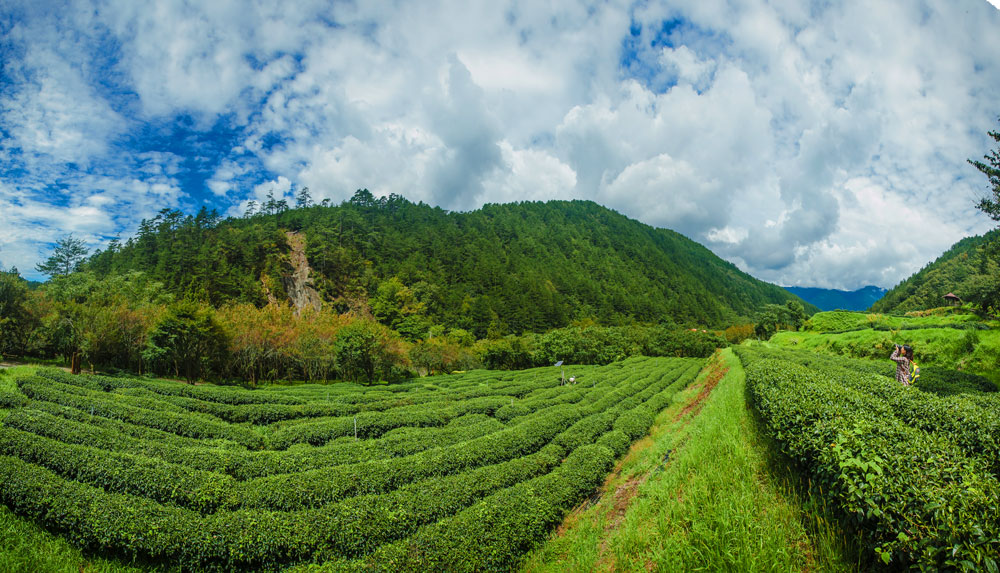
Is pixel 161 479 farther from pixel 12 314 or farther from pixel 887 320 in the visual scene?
pixel 887 320

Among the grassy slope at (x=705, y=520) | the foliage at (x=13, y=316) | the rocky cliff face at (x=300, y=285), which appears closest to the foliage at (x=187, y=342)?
the foliage at (x=13, y=316)

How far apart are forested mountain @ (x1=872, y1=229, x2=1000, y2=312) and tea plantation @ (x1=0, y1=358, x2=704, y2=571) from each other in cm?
1674

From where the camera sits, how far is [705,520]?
22.8 ft

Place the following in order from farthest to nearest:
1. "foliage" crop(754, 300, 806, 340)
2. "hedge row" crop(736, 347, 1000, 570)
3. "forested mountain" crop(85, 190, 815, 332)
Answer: "foliage" crop(754, 300, 806, 340) → "forested mountain" crop(85, 190, 815, 332) → "hedge row" crop(736, 347, 1000, 570)

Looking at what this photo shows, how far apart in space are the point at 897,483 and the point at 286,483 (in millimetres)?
13283

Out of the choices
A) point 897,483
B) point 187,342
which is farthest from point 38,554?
point 187,342

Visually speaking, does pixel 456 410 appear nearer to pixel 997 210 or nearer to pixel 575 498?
pixel 575 498

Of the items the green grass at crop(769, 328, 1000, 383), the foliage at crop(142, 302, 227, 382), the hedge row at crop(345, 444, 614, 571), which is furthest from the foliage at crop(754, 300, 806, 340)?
the foliage at crop(142, 302, 227, 382)

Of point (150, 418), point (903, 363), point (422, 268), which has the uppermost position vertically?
point (422, 268)

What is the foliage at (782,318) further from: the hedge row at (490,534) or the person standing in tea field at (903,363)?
the hedge row at (490,534)

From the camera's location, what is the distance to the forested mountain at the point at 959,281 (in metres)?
16.8

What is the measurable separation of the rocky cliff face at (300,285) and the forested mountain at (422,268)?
4.96ft

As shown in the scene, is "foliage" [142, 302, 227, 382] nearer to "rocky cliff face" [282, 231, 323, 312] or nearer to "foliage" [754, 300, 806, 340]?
"rocky cliff face" [282, 231, 323, 312]

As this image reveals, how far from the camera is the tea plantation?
7.98 meters
